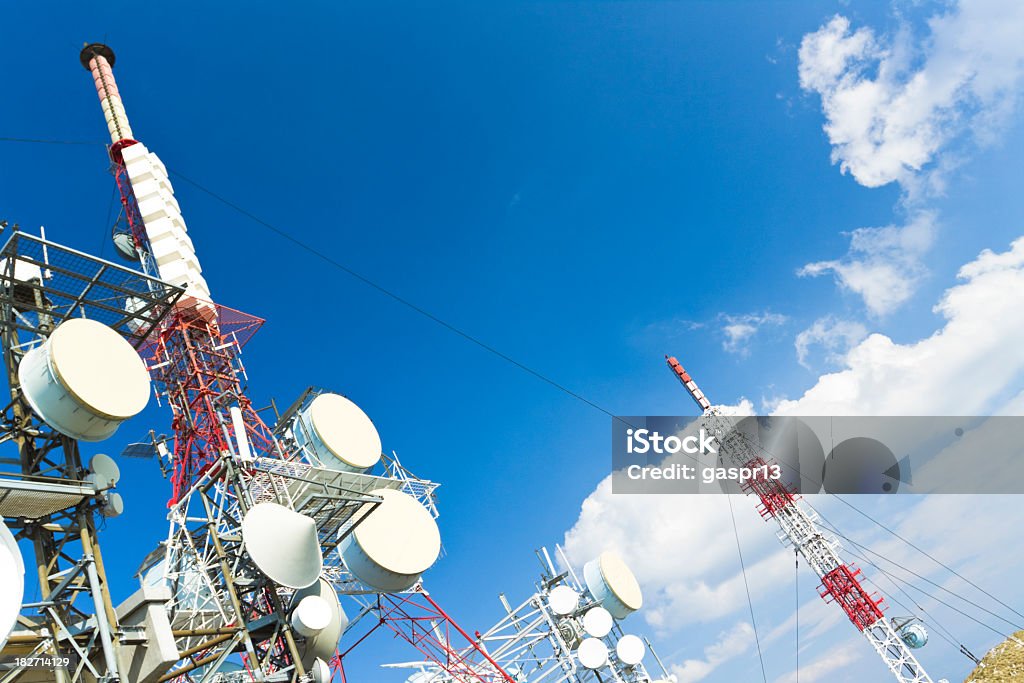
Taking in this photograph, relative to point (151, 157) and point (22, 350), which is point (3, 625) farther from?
point (151, 157)

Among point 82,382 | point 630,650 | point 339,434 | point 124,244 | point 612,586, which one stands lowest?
point 630,650

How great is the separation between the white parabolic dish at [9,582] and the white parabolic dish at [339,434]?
567 inches

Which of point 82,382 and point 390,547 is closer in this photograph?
point 82,382

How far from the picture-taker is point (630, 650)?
3588cm

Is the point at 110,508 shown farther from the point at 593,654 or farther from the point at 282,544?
the point at 593,654

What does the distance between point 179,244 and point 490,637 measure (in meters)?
25.1

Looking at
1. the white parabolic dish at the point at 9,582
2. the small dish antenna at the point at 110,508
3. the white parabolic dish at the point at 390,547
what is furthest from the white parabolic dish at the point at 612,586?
the white parabolic dish at the point at 9,582

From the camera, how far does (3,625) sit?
13227 mm

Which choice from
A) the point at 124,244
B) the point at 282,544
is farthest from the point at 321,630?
the point at 124,244

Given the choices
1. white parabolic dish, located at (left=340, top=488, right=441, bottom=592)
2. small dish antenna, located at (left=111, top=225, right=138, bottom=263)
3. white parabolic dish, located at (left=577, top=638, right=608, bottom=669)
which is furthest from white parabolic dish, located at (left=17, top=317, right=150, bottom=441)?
white parabolic dish, located at (left=577, top=638, right=608, bottom=669)

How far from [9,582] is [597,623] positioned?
92.6 ft

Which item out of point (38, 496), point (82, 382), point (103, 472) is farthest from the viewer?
point (103, 472)

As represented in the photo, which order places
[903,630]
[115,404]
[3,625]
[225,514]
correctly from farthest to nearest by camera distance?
[903,630], [225,514], [115,404], [3,625]

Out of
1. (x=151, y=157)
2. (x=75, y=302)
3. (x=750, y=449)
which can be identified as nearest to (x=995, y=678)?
(x=750, y=449)
